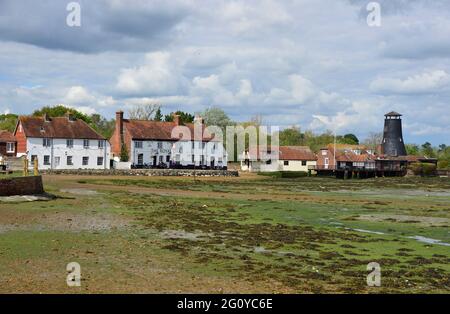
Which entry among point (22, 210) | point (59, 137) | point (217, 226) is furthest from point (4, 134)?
point (217, 226)

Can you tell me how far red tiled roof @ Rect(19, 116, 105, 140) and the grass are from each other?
56.1 m

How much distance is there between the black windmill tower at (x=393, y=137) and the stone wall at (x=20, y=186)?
130 metres

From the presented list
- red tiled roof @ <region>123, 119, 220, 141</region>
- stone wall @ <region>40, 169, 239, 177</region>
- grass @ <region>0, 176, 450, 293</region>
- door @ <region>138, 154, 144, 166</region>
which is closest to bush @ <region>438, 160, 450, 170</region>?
red tiled roof @ <region>123, 119, 220, 141</region>

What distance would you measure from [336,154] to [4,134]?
252 feet

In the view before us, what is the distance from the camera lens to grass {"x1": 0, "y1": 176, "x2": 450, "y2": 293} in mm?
14406

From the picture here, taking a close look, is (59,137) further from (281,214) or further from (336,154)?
(336,154)

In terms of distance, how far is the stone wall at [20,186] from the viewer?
32.0 metres

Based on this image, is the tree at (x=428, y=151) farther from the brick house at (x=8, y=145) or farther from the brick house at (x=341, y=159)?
the brick house at (x=8, y=145)

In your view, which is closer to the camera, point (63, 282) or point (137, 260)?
point (63, 282)

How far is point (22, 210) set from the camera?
94.1 feet

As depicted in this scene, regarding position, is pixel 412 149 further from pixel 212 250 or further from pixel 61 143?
pixel 212 250

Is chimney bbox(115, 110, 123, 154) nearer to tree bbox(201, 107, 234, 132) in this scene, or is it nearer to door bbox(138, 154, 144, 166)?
door bbox(138, 154, 144, 166)

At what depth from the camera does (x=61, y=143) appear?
88562 mm

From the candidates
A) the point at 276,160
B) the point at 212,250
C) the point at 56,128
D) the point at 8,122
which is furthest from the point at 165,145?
the point at 212,250
